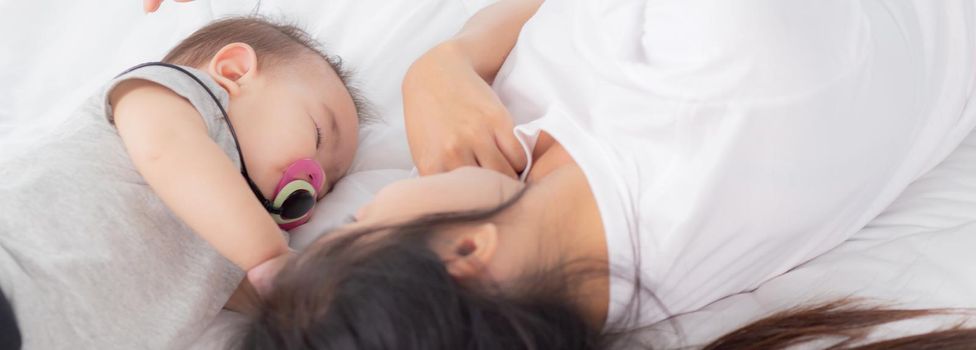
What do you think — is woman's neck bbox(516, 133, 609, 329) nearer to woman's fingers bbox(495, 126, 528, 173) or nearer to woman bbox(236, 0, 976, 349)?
woman bbox(236, 0, 976, 349)

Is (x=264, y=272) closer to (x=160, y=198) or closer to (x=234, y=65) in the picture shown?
(x=160, y=198)

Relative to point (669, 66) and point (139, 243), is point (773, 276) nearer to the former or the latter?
point (669, 66)

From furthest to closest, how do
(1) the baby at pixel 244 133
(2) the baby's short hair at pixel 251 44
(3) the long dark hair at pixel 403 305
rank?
1. (2) the baby's short hair at pixel 251 44
2. (1) the baby at pixel 244 133
3. (3) the long dark hair at pixel 403 305

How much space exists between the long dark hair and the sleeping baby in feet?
0.47

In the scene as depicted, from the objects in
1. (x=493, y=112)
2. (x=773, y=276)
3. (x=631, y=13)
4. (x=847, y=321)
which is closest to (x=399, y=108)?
(x=493, y=112)

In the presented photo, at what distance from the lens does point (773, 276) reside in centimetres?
94

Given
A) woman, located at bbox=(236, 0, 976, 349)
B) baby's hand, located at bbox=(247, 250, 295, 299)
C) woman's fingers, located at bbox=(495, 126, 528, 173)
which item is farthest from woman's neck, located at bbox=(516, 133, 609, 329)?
baby's hand, located at bbox=(247, 250, 295, 299)

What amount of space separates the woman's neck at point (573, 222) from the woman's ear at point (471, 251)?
0.21 feet

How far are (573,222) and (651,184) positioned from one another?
3.2 inches

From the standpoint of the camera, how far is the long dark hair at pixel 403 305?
625 mm

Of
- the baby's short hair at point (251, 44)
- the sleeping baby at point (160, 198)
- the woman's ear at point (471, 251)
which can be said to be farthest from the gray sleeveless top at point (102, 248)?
the woman's ear at point (471, 251)

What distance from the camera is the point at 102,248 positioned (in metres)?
0.87

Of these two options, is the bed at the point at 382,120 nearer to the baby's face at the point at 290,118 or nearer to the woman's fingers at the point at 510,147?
the baby's face at the point at 290,118

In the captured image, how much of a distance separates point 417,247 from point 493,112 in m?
0.34
